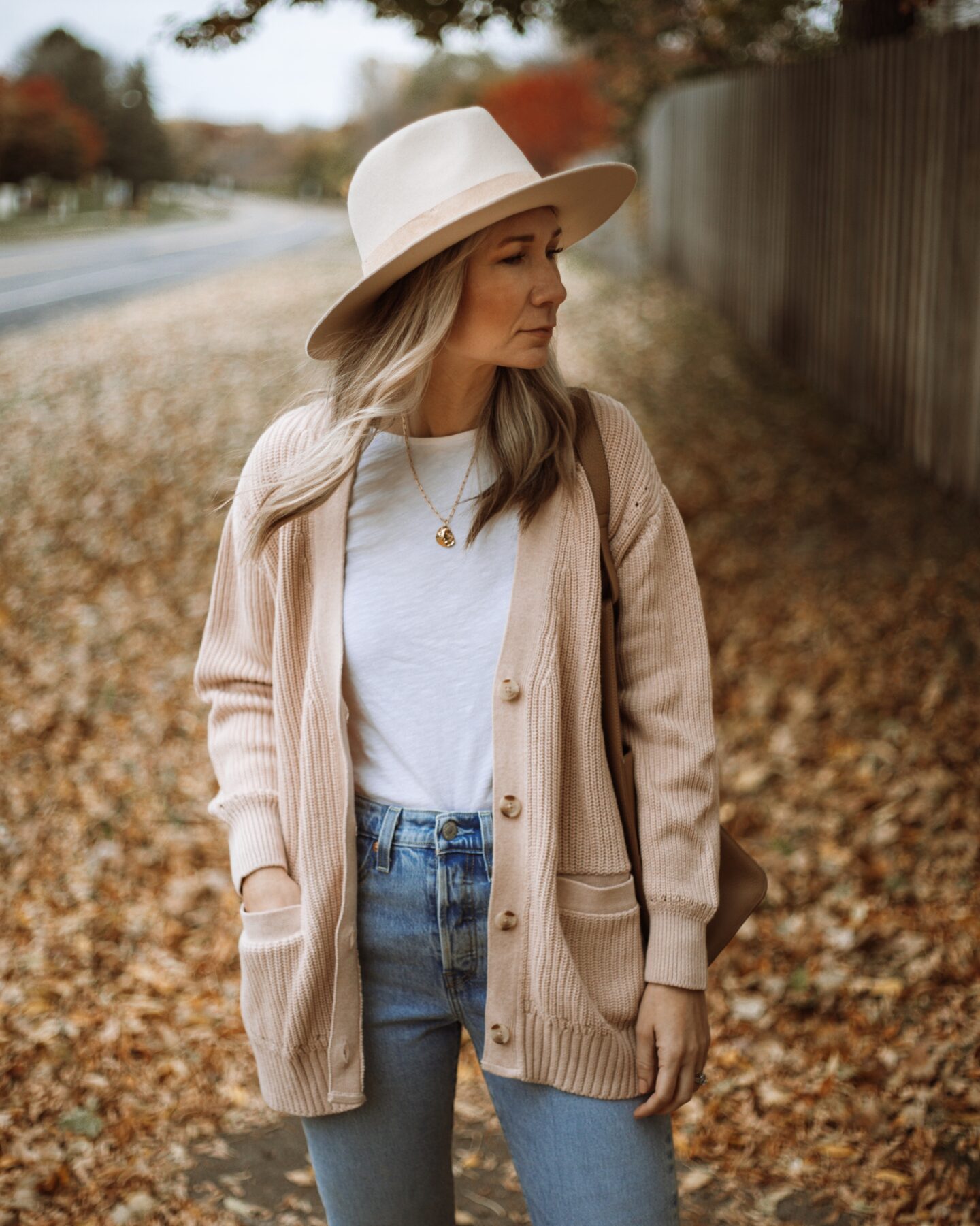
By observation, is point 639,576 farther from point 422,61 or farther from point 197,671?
point 422,61

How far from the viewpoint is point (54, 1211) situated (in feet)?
10.5

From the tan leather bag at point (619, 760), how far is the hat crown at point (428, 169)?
37 cm

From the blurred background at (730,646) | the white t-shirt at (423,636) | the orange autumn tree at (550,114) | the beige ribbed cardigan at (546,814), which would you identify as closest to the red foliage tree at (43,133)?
the blurred background at (730,646)

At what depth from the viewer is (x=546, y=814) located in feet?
5.68

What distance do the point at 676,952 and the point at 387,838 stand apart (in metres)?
0.46

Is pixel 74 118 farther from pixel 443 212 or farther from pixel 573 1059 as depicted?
pixel 573 1059

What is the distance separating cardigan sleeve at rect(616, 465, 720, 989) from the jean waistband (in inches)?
9.6

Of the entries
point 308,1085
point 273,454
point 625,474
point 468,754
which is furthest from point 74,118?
point 308,1085

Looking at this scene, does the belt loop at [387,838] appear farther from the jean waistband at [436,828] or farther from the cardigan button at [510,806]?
the cardigan button at [510,806]

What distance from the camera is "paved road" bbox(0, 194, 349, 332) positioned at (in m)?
14.3

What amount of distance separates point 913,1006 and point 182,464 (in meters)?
6.53

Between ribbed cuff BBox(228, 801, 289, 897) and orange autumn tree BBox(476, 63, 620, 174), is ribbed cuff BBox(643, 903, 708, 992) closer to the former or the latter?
ribbed cuff BBox(228, 801, 289, 897)

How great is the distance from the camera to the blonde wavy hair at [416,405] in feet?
5.94

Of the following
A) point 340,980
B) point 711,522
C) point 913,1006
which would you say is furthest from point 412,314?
point 711,522
